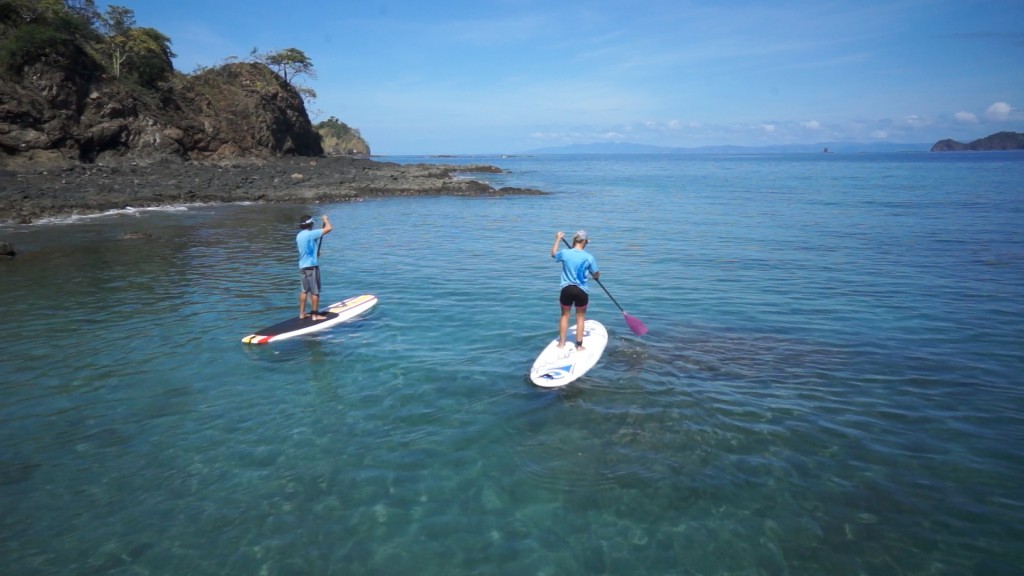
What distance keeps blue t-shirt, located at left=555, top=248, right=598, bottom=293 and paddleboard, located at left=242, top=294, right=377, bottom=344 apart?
544 cm

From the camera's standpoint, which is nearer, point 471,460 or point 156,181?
point 471,460

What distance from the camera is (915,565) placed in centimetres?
560

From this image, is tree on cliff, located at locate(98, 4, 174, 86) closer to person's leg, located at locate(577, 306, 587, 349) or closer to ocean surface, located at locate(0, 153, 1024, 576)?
ocean surface, located at locate(0, 153, 1024, 576)

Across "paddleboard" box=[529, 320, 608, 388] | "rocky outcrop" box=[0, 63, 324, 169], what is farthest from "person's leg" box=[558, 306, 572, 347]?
"rocky outcrop" box=[0, 63, 324, 169]

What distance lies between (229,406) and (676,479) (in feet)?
21.2

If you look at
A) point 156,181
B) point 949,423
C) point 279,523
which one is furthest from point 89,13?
point 949,423

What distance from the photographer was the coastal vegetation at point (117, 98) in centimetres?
4012

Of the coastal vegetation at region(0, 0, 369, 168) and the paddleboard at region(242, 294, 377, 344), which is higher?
the coastal vegetation at region(0, 0, 369, 168)

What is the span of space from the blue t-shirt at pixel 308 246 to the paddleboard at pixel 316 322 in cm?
120

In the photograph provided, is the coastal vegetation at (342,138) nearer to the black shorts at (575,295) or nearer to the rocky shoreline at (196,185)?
the rocky shoreline at (196,185)

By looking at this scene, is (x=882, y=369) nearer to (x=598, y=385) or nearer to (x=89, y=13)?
(x=598, y=385)

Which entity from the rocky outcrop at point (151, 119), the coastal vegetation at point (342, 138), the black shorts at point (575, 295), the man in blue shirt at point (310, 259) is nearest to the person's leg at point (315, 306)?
the man in blue shirt at point (310, 259)

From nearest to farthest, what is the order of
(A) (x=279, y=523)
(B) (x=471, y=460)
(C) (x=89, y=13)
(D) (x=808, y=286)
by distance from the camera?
(A) (x=279, y=523), (B) (x=471, y=460), (D) (x=808, y=286), (C) (x=89, y=13)

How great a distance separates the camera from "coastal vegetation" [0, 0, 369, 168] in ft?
132
